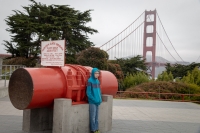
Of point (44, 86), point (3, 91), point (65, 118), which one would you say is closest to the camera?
point (44, 86)

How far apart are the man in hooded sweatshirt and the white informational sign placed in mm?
712

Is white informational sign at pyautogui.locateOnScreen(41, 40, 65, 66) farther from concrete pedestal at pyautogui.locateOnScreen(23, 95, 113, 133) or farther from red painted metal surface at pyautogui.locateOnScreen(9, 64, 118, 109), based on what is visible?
concrete pedestal at pyautogui.locateOnScreen(23, 95, 113, 133)

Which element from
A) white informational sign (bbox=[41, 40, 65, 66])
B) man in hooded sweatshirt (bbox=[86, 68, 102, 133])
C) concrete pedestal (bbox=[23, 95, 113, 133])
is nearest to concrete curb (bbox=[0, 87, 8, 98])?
concrete pedestal (bbox=[23, 95, 113, 133])

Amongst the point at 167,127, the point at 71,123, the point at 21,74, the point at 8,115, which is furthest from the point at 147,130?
the point at 8,115

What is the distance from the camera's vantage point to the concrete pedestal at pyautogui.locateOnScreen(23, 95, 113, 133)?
16.9 ft

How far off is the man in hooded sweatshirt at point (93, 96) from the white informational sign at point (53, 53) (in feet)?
2.33

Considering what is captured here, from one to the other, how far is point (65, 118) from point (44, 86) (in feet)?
2.51

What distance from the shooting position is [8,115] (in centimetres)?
785

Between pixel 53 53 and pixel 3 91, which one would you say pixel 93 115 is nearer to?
pixel 53 53

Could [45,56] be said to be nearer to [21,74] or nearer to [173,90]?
[21,74]

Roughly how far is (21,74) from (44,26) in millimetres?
18155

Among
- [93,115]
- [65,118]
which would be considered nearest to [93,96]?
[93,115]

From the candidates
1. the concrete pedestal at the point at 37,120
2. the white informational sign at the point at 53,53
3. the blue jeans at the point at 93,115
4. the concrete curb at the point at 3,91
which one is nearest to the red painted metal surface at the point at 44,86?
the white informational sign at the point at 53,53

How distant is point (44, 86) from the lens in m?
4.96
